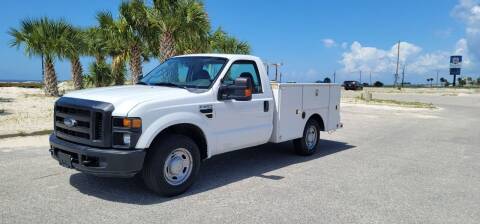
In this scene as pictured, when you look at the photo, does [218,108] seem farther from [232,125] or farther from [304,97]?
[304,97]

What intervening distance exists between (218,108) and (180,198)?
1.37m

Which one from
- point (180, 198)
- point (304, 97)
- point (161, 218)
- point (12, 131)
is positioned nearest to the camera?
point (161, 218)

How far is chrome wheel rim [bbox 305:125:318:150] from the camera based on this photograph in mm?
8602

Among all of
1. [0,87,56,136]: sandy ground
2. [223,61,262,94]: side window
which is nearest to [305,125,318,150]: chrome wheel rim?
[223,61,262,94]: side window

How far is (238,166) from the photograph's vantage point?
756cm

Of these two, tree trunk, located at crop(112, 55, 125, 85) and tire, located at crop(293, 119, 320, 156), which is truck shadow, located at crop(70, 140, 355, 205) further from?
tree trunk, located at crop(112, 55, 125, 85)

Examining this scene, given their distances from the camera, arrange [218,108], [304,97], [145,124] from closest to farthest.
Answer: [145,124] → [218,108] → [304,97]

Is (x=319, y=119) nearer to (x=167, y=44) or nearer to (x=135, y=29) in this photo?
(x=167, y=44)

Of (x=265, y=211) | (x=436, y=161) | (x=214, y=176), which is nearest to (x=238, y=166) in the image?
(x=214, y=176)

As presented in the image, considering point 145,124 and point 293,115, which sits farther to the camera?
point 293,115

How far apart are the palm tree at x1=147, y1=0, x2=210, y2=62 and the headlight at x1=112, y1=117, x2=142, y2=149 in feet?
49.9

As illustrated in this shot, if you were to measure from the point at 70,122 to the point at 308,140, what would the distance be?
192 inches

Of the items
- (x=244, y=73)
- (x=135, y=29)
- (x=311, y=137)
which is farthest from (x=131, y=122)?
(x=135, y=29)

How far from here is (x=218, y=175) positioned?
6832 mm
